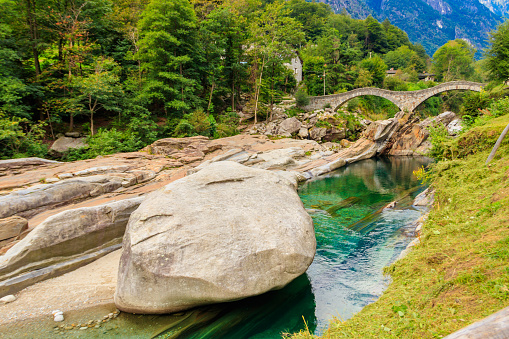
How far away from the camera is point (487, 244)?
507 cm

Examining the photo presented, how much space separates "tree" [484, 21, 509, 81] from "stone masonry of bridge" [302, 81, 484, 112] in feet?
38.1

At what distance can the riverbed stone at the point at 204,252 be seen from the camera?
6.75 m

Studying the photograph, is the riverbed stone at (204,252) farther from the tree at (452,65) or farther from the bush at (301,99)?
the tree at (452,65)

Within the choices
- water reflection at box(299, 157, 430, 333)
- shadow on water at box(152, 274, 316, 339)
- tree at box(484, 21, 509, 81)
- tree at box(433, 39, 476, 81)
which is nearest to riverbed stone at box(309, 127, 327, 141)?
water reflection at box(299, 157, 430, 333)

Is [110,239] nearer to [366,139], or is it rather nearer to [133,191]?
[133,191]

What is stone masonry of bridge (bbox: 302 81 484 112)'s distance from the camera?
127ft

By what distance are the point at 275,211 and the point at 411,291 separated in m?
4.04

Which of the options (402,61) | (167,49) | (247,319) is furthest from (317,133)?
(402,61)

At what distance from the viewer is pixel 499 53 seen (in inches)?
1017

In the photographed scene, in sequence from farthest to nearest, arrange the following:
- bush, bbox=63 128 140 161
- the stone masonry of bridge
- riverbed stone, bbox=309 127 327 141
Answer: the stone masonry of bridge < riverbed stone, bbox=309 127 327 141 < bush, bbox=63 128 140 161

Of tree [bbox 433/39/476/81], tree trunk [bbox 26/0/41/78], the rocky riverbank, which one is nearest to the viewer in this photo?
the rocky riverbank

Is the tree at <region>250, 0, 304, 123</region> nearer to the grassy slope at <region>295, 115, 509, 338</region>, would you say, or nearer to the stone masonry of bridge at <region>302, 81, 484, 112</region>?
the stone masonry of bridge at <region>302, 81, 484, 112</region>

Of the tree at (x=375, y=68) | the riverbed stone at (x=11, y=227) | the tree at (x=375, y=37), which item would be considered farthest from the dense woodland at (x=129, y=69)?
the tree at (x=375, y=37)

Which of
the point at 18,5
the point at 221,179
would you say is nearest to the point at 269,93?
the point at 18,5
